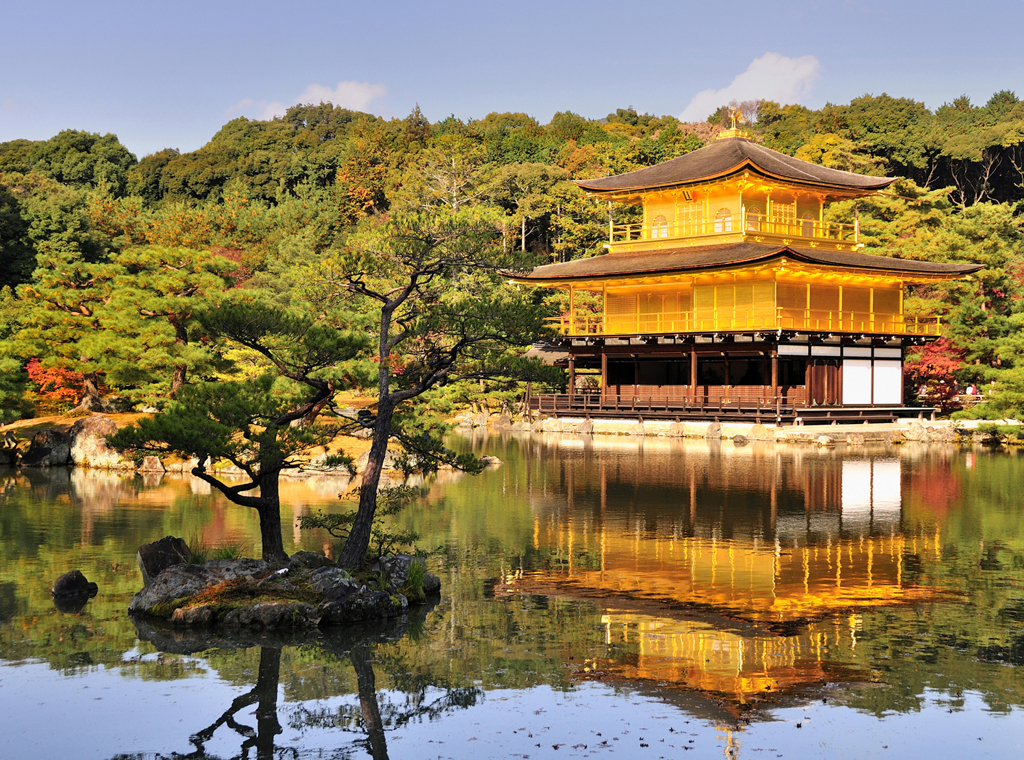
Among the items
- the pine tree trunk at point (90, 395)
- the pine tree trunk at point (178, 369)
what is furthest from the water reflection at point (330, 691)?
the pine tree trunk at point (90, 395)

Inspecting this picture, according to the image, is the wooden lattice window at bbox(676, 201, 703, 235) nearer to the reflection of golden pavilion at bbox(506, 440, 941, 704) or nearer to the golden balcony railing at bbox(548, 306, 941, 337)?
the golden balcony railing at bbox(548, 306, 941, 337)

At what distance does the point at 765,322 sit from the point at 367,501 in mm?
28740

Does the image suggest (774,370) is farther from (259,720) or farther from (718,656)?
(259,720)

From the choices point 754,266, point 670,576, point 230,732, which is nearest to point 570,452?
point 754,266

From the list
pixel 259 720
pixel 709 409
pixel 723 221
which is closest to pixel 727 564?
pixel 259 720

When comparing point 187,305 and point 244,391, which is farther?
point 187,305

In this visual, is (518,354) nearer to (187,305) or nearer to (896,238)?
(187,305)

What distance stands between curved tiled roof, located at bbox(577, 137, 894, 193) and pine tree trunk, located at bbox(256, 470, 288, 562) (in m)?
31.4

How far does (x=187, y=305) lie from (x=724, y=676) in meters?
24.7

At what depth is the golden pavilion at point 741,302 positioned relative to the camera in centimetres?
3869

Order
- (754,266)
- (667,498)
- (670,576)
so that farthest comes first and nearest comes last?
1. (754,266)
2. (667,498)
3. (670,576)

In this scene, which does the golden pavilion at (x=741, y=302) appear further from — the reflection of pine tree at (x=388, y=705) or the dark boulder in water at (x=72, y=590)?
the reflection of pine tree at (x=388, y=705)

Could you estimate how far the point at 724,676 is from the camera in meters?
9.19

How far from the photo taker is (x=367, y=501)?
12477 mm
